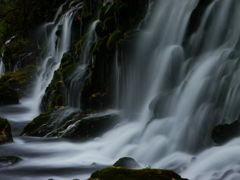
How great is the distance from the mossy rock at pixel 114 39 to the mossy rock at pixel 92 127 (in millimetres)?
2391

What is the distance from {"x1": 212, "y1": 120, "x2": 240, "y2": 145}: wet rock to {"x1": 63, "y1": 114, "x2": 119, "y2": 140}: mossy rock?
3.95 metres

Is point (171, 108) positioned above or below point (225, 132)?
above

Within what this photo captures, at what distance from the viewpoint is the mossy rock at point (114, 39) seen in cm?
1102

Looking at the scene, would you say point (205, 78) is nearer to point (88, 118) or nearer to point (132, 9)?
point (88, 118)

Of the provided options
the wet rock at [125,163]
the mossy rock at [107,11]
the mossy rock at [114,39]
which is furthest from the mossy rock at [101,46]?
the wet rock at [125,163]

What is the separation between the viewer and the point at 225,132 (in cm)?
611

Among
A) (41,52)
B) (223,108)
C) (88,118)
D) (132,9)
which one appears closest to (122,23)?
(132,9)

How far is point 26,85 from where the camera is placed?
18.9m

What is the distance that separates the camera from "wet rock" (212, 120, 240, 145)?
19.9 feet

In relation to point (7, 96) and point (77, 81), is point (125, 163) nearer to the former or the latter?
point (77, 81)

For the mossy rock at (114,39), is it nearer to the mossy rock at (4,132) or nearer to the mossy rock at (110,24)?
the mossy rock at (110,24)

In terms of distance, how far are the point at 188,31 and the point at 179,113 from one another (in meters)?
2.74

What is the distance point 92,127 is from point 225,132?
440 cm

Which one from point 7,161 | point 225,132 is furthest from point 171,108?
point 7,161
